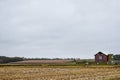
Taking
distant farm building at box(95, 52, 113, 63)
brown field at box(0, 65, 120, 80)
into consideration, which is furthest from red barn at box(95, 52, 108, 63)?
brown field at box(0, 65, 120, 80)

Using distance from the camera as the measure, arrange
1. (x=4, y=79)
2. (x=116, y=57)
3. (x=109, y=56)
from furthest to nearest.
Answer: (x=116, y=57)
(x=109, y=56)
(x=4, y=79)

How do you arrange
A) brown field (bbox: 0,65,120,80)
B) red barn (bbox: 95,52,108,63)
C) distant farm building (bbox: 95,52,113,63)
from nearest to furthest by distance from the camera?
brown field (bbox: 0,65,120,80) < distant farm building (bbox: 95,52,113,63) < red barn (bbox: 95,52,108,63)

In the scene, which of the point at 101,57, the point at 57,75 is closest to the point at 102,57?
the point at 101,57

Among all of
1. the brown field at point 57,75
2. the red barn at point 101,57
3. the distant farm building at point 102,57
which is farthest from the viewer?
the red barn at point 101,57

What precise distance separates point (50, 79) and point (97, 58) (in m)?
74.7

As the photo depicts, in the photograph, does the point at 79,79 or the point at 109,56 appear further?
the point at 109,56

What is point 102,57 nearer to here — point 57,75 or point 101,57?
point 101,57

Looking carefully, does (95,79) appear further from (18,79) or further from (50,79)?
(18,79)

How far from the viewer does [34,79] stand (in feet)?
110

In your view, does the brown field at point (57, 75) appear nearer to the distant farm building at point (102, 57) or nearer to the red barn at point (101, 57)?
the distant farm building at point (102, 57)

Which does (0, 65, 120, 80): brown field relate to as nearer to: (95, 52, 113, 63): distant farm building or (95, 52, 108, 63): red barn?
(95, 52, 113, 63): distant farm building

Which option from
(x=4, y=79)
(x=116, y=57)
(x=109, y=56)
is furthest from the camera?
(x=116, y=57)

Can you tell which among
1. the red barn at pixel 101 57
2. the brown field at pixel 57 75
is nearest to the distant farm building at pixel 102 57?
the red barn at pixel 101 57

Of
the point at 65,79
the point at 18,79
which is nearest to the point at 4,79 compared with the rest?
the point at 18,79
